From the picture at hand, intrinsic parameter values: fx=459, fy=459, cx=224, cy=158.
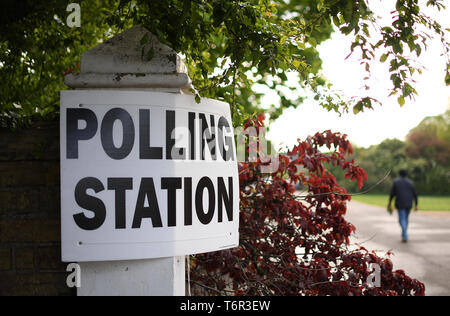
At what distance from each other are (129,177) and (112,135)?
8.0 inches

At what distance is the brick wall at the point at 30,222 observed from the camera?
221cm

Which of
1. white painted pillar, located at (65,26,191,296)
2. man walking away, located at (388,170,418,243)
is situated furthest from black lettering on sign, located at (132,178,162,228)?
man walking away, located at (388,170,418,243)

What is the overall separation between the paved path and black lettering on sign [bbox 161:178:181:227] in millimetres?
2236

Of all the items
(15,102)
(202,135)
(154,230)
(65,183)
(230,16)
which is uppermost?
(230,16)

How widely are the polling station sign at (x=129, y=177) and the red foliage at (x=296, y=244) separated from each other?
1.06m

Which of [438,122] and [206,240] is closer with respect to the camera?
[206,240]

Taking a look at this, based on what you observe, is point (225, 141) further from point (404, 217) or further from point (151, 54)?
point (404, 217)

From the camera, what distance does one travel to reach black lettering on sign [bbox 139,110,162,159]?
2.06 m

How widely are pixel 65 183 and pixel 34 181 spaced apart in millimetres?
309

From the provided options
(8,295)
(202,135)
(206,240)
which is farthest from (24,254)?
(202,135)

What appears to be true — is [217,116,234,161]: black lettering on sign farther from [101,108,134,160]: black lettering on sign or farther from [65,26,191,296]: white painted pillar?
[101,108,134,160]: black lettering on sign
